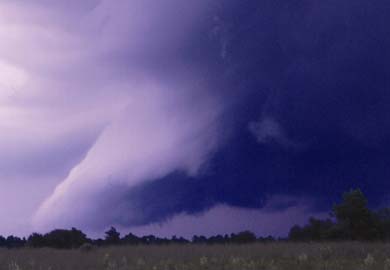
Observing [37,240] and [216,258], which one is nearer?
[216,258]

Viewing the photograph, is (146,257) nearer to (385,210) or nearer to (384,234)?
(384,234)

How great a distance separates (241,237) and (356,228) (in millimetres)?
14333

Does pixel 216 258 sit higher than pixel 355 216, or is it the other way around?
pixel 355 216

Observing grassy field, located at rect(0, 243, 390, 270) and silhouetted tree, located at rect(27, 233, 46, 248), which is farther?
silhouetted tree, located at rect(27, 233, 46, 248)

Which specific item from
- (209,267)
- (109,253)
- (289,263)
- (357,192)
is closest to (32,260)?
(109,253)

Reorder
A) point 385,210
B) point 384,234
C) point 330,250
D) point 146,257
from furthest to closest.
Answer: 1. point 385,210
2. point 384,234
3. point 330,250
4. point 146,257

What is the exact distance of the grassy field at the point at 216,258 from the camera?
3116 cm

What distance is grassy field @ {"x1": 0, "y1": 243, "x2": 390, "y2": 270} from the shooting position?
31.2 m

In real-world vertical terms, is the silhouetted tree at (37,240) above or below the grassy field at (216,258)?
above

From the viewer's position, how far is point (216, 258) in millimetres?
34406

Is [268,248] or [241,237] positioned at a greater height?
[241,237]

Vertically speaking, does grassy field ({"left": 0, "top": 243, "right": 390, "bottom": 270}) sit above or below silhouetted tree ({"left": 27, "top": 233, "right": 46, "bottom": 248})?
below

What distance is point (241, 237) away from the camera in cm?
7100

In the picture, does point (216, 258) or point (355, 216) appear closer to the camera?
point (216, 258)
